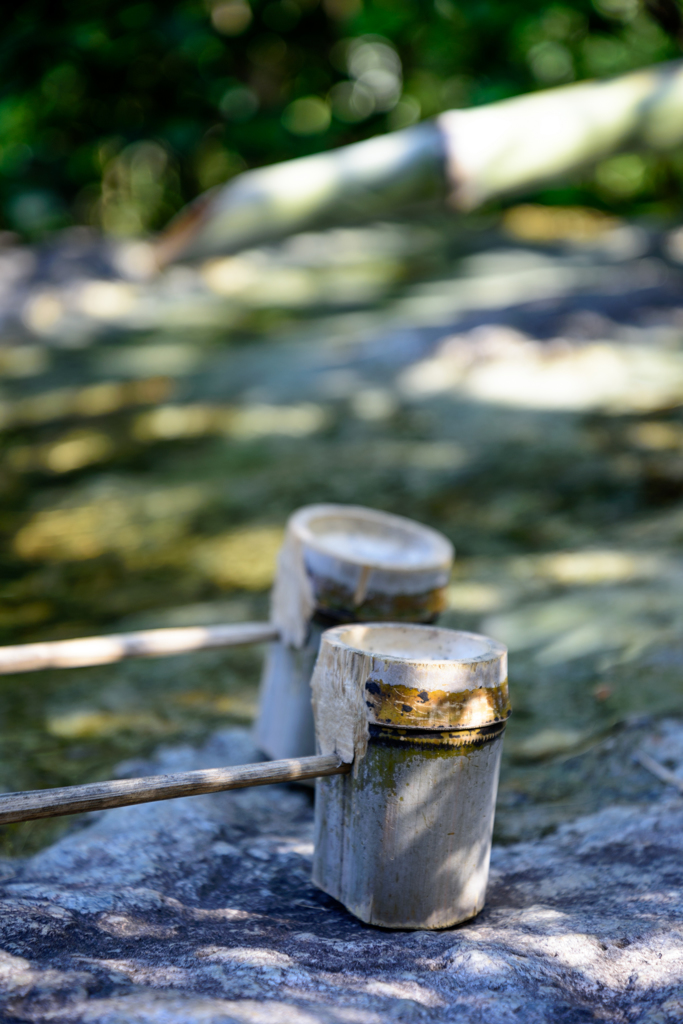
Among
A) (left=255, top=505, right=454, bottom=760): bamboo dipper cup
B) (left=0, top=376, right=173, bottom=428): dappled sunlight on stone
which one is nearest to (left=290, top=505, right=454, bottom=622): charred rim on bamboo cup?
(left=255, top=505, right=454, bottom=760): bamboo dipper cup

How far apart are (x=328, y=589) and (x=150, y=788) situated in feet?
2.73

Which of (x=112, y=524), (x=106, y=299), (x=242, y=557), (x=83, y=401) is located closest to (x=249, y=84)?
(x=106, y=299)

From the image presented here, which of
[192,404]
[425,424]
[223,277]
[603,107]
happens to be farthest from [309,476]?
[223,277]

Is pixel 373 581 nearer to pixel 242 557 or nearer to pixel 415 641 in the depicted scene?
pixel 415 641

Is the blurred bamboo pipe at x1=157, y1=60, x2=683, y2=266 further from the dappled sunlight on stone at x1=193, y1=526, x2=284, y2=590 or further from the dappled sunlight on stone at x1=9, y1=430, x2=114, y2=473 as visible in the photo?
the dappled sunlight on stone at x1=9, y1=430, x2=114, y2=473

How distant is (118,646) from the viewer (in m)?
2.34

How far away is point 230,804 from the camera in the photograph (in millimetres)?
2408

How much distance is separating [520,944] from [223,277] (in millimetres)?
8613

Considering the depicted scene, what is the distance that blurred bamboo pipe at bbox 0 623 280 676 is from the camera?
2227 millimetres

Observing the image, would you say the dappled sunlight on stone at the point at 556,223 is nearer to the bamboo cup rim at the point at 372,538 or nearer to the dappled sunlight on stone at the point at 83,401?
the dappled sunlight on stone at the point at 83,401

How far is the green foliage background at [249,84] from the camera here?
9172mm

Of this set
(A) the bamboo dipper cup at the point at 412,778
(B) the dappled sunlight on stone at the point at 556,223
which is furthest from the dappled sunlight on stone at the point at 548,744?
(B) the dappled sunlight on stone at the point at 556,223

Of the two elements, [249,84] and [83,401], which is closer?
[83,401]

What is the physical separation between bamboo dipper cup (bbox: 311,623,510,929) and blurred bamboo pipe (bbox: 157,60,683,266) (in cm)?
94
